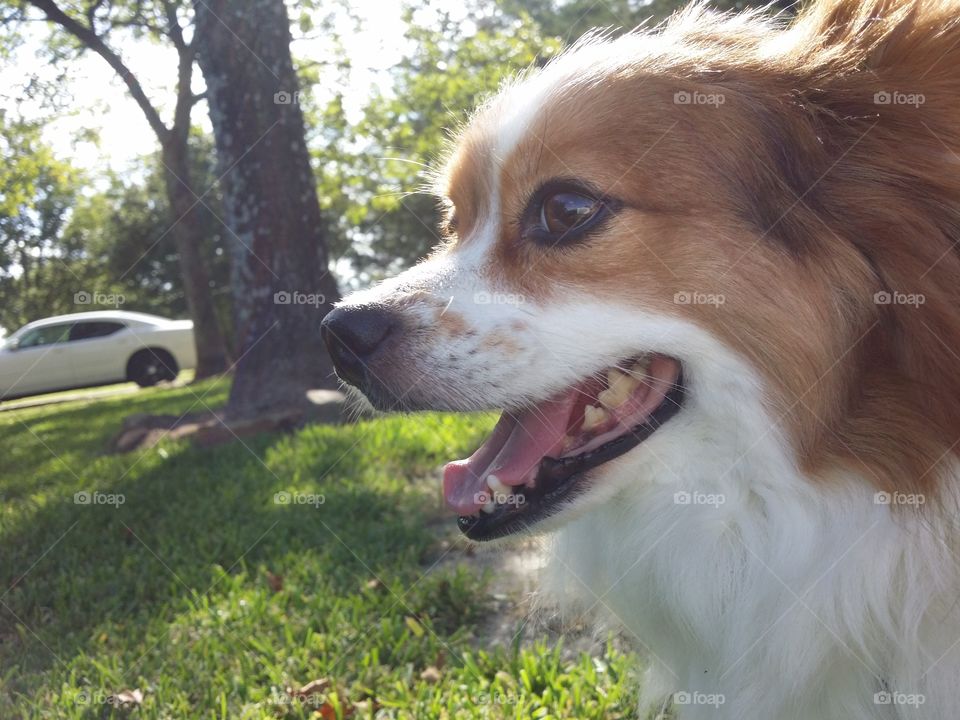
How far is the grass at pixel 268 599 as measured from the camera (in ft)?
9.52

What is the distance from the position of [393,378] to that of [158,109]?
1248 cm

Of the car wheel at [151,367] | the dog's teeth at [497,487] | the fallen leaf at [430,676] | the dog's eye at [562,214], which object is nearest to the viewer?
the dog's eye at [562,214]

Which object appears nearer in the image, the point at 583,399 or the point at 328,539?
the point at 583,399

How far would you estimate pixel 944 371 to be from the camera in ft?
6.12

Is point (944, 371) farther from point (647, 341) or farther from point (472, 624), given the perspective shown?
point (472, 624)

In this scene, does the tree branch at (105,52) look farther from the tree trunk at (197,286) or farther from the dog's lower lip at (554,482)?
the dog's lower lip at (554,482)

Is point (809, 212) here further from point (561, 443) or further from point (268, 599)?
point (268, 599)

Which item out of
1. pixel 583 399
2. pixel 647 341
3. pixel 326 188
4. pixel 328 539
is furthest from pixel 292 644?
pixel 326 188

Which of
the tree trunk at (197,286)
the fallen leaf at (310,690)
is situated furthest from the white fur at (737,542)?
the tree trunk at (197,286)

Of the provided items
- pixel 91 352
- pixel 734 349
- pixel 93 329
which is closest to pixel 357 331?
pixel 734 349

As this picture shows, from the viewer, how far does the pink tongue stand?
224 centimetres

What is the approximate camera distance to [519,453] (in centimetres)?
229

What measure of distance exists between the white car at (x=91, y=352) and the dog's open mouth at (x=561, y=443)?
9577mm

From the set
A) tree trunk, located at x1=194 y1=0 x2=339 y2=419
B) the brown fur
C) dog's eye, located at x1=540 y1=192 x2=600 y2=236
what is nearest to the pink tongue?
the brown fur
